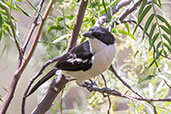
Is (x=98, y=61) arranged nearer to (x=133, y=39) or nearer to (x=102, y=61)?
(x=102, y=61)

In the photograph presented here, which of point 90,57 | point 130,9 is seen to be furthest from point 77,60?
point 130,9

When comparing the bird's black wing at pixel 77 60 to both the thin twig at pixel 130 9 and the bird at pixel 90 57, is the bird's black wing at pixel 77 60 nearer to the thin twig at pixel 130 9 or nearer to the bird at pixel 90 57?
the bird at pixel 90 57

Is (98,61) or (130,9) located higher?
(130,9)

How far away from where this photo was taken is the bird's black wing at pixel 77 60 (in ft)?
1.72

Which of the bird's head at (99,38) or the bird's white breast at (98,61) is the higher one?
the bird's head at (99,38)

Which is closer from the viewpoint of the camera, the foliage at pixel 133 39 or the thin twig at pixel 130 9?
the foliage at pixel 133 39

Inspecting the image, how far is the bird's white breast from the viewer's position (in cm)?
52

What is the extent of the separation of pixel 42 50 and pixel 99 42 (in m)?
0.48

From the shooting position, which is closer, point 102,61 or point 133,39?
point 102,61

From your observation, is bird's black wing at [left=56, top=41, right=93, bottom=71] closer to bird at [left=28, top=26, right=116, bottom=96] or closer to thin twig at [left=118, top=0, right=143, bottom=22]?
bird at [left=28, top=26, right=116, bottom=96]

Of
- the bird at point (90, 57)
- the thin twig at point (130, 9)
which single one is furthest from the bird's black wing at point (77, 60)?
the thin twig at point (130, 9)

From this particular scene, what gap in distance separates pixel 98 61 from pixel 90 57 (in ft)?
0.07

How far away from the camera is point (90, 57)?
0.53m

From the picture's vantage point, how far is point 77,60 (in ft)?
1.75
